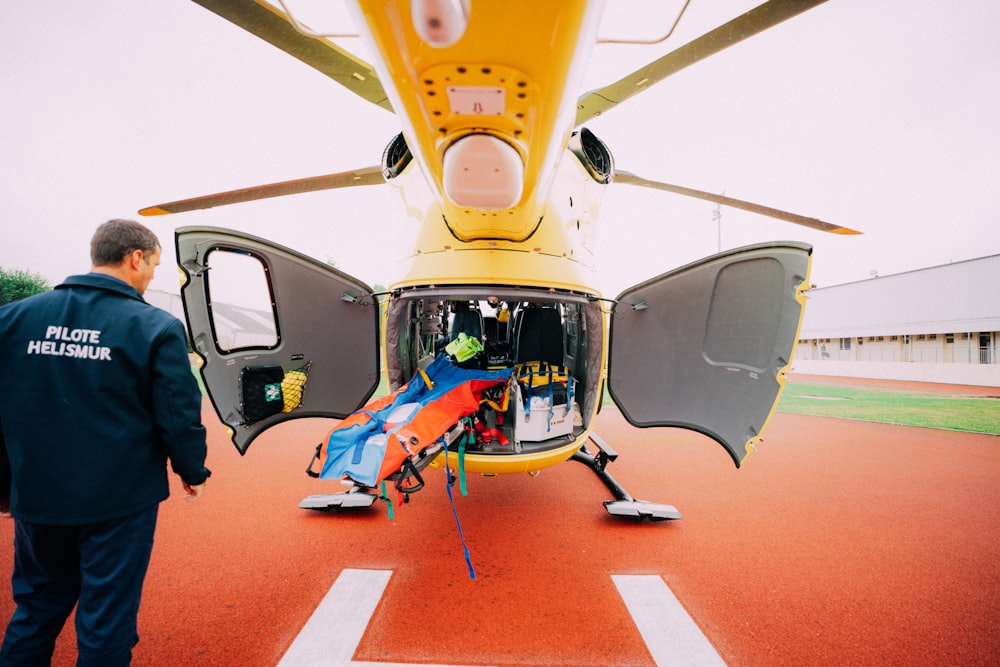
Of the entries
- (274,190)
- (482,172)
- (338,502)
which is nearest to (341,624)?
(338,502)

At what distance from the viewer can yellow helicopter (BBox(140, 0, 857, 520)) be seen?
5.48ft

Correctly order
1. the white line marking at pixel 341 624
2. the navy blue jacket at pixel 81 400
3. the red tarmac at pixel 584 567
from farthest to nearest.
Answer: the red tarmac at pixel 584 567 → the white line marking at pixel 341 624 → the navy blue jacket at pixel 81 400

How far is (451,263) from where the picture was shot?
2.56 meters

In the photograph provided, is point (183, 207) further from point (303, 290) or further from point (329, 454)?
point (329, 454)

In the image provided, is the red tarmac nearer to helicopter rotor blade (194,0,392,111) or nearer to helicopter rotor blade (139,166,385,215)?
helicopter rotor blade (139,166,385,215)

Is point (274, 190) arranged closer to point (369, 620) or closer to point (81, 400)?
point (81, 400)

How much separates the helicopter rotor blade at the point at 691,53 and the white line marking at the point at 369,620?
307 cm

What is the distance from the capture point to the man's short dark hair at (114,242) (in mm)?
1551

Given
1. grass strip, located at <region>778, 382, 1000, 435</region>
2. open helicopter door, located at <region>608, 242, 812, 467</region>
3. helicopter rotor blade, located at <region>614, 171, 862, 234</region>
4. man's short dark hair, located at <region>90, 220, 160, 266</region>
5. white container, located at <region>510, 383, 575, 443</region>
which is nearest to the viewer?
man's short dark hair, located at <region>90, 220, 160, 266</region>

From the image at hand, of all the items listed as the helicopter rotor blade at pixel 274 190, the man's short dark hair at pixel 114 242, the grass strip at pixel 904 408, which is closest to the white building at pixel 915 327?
the grass strip at pixel 904 408

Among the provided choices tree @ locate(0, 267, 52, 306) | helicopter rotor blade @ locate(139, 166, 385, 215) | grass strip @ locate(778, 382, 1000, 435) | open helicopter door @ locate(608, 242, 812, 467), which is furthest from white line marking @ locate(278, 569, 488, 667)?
tree @ locate(0, 267, 52, 306)

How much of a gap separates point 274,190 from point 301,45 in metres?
1.84

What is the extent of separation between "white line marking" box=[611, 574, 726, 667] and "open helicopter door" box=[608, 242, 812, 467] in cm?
111

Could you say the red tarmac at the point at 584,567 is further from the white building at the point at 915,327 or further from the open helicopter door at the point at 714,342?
the white building at the point at 915,327
